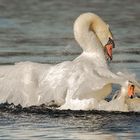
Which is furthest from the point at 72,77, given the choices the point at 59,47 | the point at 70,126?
the point at 59,47

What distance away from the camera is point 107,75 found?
12.8 meters

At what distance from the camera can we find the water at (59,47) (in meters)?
11.9

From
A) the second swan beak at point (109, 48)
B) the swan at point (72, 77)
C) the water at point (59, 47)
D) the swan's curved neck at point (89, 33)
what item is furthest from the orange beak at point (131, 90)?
the second swan beak at point (109, 48)

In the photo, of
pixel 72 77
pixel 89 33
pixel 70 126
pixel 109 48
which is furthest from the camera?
pixel 109 48

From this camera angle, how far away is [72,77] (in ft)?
43.1

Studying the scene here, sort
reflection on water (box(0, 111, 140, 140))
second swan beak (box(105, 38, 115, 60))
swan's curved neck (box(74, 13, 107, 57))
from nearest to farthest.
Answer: reflection on water (box(0, 111, 140, 140))
swan's curved neck (box(74, 13, 107, 57))
second swan beak (box(105, 38, 115, 60))

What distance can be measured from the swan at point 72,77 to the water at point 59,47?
10.0 inches

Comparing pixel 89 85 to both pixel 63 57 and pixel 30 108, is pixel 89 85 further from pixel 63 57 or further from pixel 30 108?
pixel 63 57

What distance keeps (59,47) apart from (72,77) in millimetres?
6429

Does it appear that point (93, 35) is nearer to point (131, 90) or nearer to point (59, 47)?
point (131, 90)

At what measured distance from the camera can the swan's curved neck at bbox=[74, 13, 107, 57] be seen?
1380 cm

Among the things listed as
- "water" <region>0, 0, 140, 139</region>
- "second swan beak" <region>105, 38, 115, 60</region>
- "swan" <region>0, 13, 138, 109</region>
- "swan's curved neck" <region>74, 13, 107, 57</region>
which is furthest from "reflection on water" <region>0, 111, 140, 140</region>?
"second swan beak" <region>105, 38, 115, 60</region>

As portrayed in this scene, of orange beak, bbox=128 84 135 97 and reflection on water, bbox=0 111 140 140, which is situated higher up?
orange beak, bbox=128 84 135 97

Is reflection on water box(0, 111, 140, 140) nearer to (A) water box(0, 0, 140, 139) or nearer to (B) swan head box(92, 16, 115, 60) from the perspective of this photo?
(A) water box(0, 0, 140, 139)
